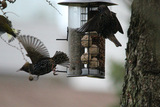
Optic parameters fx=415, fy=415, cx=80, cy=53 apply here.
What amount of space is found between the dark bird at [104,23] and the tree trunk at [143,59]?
557 mm

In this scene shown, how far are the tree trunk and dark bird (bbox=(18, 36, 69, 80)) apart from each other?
0.72 metres

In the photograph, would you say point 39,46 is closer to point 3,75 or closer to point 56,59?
point 56,59

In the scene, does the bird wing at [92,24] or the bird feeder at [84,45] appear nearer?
the bird wing at [92,24]

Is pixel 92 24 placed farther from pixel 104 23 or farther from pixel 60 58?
pixel 60 58

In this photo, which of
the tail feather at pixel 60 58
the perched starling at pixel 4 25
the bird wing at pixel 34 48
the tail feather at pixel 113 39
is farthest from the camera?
the tail feather at pixel 113 39

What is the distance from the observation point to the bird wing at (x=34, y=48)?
10.9ft

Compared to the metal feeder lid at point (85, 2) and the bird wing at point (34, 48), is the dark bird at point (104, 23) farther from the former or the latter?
the bird wing at point (34, 48)

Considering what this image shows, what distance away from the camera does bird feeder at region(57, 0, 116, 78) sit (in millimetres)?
4277

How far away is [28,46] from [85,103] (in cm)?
868

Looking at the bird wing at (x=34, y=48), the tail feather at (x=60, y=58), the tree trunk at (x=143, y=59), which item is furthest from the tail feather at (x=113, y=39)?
the bird wing at (x=34, y=48)

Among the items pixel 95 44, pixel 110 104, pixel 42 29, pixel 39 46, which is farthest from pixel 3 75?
pixel 39 46

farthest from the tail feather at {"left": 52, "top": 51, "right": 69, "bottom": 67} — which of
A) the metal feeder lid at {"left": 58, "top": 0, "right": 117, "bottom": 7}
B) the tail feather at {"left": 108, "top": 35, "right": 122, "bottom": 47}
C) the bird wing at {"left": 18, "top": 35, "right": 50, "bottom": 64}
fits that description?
the metal feeder lid at {"left": 58, "top": 0, "right": 117, "bottom": 7}

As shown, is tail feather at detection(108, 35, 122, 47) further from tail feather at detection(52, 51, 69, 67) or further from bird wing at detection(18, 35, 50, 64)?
bird wing at detection(18, 35, 50, 64)

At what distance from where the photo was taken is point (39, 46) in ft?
11.2
